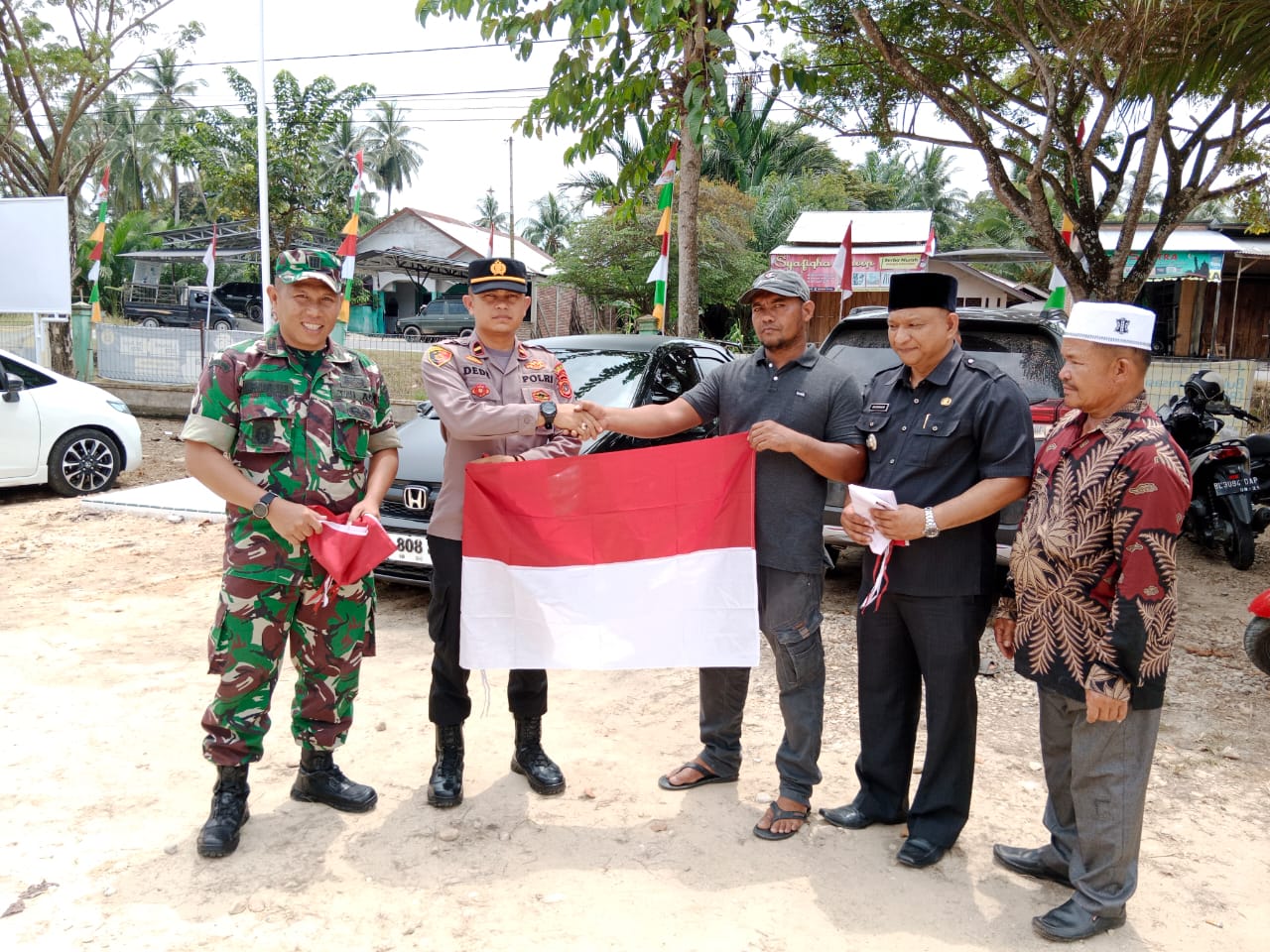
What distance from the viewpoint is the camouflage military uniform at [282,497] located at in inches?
124

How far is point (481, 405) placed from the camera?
3.38 meters

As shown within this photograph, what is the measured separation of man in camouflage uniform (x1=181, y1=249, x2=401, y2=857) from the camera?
312cm

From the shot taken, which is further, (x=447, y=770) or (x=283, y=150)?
(x=283, y=150)

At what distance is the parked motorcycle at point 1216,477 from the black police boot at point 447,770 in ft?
17.8

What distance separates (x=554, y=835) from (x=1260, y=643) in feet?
11.4

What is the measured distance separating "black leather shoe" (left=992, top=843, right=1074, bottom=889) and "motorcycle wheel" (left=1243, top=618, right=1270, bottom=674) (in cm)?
214

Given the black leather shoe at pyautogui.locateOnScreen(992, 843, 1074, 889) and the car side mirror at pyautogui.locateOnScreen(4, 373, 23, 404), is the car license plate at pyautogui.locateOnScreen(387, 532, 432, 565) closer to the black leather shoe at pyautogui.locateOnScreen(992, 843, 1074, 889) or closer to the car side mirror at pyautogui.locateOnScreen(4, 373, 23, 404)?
the black leather shoe at pyautogui.locateOnScreen(992, 843, 1074, 889)

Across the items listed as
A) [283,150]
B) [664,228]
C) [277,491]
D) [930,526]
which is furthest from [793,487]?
[283,150]

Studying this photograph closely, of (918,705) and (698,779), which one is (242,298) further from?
(918,705)

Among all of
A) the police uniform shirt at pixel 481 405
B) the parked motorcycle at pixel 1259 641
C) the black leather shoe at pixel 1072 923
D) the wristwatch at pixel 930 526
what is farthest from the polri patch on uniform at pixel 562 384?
the parked motorcycle at pixel 1259 641

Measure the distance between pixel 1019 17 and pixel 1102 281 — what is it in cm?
216

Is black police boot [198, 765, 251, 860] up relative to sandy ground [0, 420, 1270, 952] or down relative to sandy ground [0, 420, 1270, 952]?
up

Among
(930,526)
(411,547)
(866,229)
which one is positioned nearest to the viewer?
(930,526)

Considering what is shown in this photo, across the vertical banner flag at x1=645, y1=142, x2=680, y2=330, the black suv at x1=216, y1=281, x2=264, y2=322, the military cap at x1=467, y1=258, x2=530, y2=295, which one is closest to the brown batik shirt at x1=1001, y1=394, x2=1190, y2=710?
the military cap at x1=467, y1=258, x2=530, y2=295
